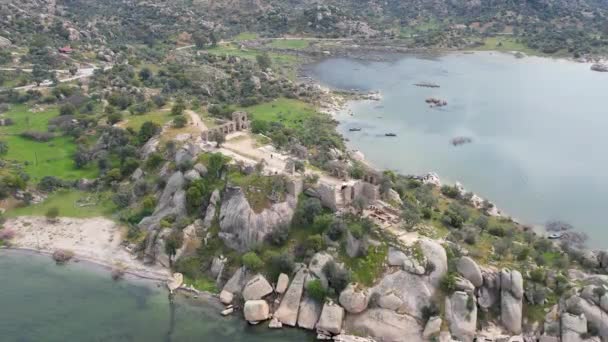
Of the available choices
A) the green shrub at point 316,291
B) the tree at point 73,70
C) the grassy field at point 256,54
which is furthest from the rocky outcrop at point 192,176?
the grassy field at point 256,54

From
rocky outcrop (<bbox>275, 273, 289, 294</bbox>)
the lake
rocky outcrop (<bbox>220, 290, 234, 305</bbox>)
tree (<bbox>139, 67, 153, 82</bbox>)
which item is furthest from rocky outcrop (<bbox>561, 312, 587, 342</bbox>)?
tree (<bbox>139, 67, 153, 82</bbox>)

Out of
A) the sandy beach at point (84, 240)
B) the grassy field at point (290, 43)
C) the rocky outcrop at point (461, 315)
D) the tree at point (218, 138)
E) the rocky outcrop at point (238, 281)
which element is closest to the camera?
the rocky outcrop at point (461, 315)

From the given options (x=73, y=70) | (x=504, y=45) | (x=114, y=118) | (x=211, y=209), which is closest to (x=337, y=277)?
(x=211, y=209)

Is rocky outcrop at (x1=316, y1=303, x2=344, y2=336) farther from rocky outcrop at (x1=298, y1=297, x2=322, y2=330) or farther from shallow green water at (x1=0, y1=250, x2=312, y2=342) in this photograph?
shallow green water at (x1=0, y1=250, x2=312, y2=342)

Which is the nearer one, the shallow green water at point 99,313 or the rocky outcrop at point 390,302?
the shallow green water at point 99,313

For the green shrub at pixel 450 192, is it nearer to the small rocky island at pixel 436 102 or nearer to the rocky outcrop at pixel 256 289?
the rocky outcrop at pixel 256 289

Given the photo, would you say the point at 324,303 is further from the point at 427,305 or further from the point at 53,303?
the point at 53,303
